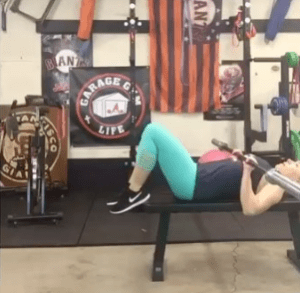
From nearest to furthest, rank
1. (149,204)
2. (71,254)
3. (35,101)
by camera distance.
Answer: (149,204), (71,254), (35,101)

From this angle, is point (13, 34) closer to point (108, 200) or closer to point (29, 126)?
point (29, 126)

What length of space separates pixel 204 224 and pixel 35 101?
6.09 feet

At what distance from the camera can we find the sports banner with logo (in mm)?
5129

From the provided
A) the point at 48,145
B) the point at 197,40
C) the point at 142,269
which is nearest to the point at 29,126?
the point at 48,145

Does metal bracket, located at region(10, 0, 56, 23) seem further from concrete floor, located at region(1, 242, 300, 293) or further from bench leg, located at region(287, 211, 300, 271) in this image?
bench leg, located at region(287, 211, 300, 271)

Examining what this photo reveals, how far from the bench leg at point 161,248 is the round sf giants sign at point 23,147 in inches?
101

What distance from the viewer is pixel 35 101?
14.4 feet

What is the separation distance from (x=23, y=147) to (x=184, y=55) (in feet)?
6.42

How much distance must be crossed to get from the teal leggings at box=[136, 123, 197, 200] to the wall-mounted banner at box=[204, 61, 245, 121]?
8.65ft

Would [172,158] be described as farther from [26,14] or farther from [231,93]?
[26,14]

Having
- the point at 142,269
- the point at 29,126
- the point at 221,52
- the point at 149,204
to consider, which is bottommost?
the point at 142,269

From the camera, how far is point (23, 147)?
514 centimetres

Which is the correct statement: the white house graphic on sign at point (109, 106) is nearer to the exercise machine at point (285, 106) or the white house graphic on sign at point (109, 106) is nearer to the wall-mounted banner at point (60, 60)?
the wall-mounted banner at point (60, 60)

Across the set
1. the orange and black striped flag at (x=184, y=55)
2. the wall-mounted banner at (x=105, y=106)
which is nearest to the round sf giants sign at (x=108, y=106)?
the wall-mounted banner at (x=105, y=106)
